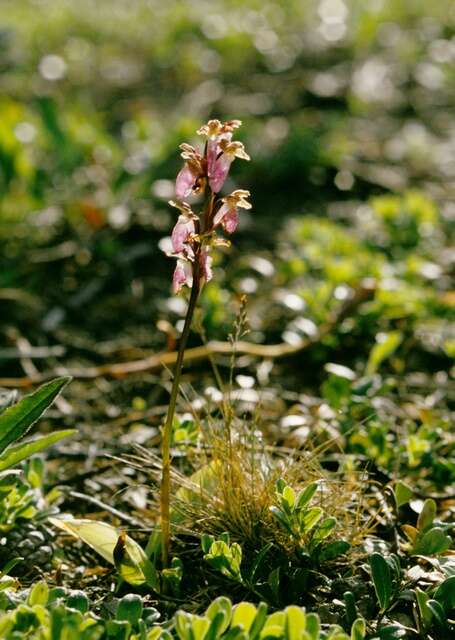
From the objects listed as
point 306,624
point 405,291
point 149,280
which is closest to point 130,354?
point 149,280

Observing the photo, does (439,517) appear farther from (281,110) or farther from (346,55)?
(346,55)

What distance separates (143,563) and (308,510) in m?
0.36

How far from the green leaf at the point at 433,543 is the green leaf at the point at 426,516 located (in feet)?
0.20

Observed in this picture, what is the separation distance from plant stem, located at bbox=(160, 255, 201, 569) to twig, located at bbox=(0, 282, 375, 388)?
3.49 ft

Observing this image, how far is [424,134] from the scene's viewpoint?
5.23 meters

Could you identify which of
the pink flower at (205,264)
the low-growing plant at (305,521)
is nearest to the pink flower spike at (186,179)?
the pink flower at (205,264)

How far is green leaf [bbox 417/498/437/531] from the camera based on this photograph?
2.06 meters

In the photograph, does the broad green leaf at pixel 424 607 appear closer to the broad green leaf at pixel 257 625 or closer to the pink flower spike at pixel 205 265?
the broad green leaf at pixel 257 625

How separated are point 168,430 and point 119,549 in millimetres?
299

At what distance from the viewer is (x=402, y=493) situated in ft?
6.97

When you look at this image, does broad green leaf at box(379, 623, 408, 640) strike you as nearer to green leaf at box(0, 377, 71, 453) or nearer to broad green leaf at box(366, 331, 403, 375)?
green leaf at box(0, 377, 71, 453)

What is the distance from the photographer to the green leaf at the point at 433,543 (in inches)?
77.2

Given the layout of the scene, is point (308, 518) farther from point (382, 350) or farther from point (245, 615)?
point (382, 350)

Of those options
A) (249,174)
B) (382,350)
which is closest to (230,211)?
(382,350)
